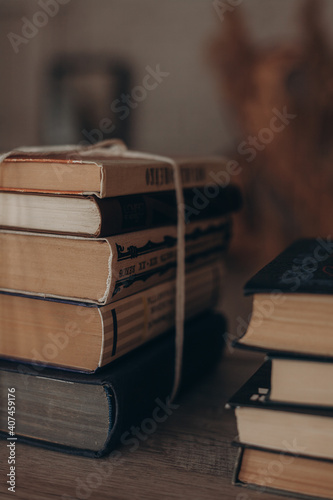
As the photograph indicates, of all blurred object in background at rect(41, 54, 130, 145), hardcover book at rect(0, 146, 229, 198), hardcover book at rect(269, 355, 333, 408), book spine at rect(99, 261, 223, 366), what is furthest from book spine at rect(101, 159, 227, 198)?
blurred object in background at rect(41, 54, 130, 145)

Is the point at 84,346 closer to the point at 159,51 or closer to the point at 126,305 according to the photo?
the point at 126,305

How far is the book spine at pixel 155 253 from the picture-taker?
0.56 meters

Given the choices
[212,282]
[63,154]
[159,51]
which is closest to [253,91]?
[159,51]

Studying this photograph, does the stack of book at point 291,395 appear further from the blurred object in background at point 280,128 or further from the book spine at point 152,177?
the blurred object in background at point 280,128

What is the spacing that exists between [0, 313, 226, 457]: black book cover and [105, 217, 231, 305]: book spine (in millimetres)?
72

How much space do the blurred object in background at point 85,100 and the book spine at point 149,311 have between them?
0.41 m

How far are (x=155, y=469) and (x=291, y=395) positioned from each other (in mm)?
154

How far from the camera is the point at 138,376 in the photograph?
1.98ft

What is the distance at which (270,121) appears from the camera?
3.13ft

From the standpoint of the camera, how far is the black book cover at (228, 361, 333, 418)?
0.49m

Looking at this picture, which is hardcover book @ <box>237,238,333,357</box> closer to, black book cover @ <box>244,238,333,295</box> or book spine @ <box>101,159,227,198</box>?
black book cover @ <box>244,238,333,295</box>

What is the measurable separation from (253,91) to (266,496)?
658 mm

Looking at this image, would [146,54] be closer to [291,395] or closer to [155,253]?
[155,253]

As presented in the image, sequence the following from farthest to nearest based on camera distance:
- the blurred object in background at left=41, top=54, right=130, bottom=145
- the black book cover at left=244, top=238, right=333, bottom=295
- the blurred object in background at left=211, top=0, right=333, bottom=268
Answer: the blurred object in background at left=41, top=54, right=130, bottom=145 < the blurred object in background at left=211, top=0, right=333, bottom=268 < the black book cover at left=244, top=238, right=333, bottom=295
